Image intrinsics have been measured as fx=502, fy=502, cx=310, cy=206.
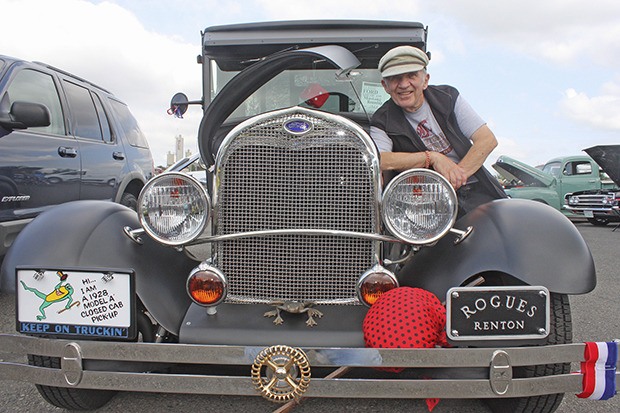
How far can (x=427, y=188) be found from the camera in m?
2.08

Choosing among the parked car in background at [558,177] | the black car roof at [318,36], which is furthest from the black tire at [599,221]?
the black car roof at [318,36]

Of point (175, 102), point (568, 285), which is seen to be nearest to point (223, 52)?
point (175, 102)

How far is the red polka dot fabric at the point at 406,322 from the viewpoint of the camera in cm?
181

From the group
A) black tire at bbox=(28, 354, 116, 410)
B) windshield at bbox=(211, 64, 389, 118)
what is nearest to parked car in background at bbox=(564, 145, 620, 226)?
windshield at bbox=(211, 64, 389, 118)

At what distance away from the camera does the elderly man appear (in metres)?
2.88

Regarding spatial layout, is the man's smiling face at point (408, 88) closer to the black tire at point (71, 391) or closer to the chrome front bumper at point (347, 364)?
the chrome front bumper at point (347, 364)

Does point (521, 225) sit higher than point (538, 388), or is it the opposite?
point (521, 225)

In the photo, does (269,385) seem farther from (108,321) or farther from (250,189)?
(250,189)

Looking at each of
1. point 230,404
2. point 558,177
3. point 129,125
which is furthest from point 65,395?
point 558,177

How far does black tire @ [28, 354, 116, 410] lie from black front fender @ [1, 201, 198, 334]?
0.35 meters

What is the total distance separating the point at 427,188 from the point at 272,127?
0.71 meters

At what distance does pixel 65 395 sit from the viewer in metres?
2.17

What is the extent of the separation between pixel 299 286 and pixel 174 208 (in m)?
0.64

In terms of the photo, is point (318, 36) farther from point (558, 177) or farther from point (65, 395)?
point (558, 177)
